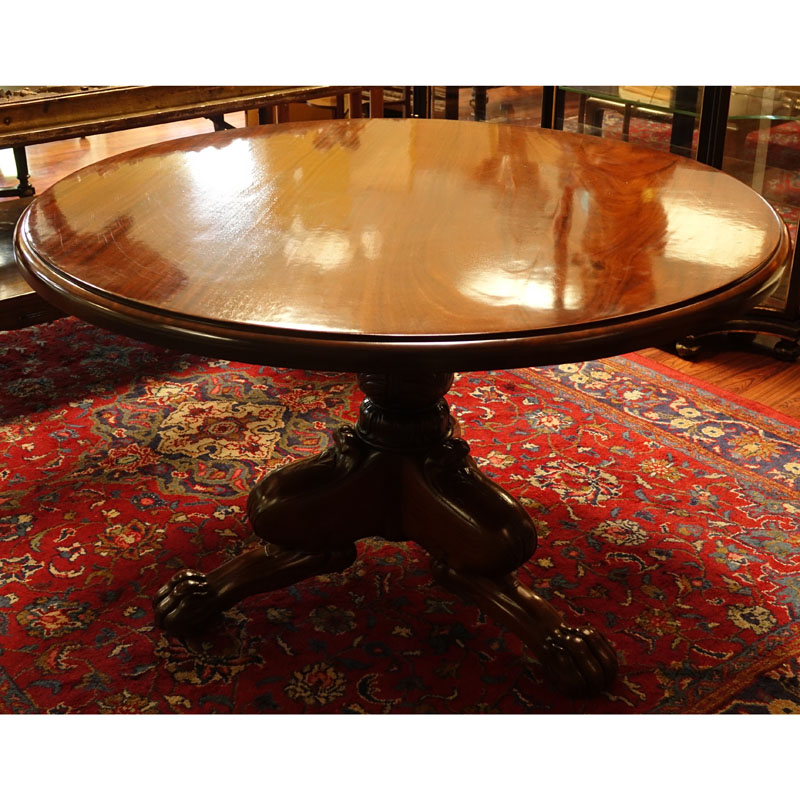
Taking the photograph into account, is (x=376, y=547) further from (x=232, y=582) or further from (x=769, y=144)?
(x=769, y=144)

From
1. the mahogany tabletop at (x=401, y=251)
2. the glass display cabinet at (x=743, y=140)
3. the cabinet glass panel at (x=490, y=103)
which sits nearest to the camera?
the mahogany tabletop at (x=401, y=251)

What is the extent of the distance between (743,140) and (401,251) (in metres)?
1.75

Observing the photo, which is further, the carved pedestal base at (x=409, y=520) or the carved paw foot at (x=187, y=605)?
the carved paw foot at (x=187, y=605)

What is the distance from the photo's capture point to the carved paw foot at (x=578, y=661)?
1.40m

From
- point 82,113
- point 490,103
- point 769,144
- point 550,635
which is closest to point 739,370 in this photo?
point 769,144

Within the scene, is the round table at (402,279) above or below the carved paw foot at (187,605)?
above

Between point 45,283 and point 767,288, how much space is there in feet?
2.88

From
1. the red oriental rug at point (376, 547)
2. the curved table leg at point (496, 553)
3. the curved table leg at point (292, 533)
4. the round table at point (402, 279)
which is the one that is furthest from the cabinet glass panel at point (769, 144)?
the curved table leg at point (292, 533)

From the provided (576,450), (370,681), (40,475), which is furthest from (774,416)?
(40,475)

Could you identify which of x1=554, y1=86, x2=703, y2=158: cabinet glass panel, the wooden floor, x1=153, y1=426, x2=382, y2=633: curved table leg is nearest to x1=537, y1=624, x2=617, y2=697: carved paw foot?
x1=153, y1=426, x2=382, y2=633: curved table leg

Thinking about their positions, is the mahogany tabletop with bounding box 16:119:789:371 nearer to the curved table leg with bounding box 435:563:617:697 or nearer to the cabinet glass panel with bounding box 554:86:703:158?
the curved table leg with bounding box 435:563:617:697

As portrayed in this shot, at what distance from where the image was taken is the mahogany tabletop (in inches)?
39.3

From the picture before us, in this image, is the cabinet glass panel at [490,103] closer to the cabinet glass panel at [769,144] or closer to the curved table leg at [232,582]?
the cabinet glass panel at [769,144]

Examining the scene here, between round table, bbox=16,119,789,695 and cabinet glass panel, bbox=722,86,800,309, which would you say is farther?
cabinet glass panel, bbox=722,86,800,309
